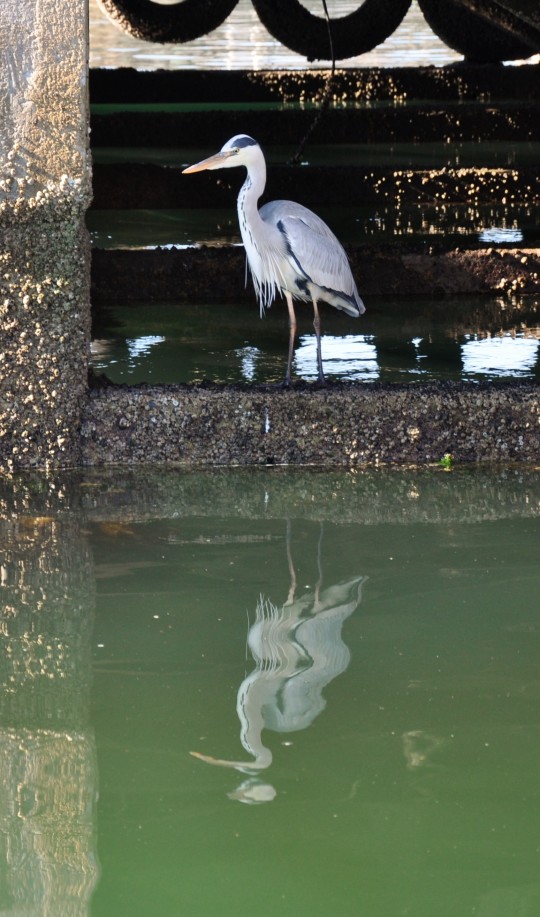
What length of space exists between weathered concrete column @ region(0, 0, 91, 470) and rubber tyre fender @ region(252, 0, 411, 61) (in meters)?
11.8

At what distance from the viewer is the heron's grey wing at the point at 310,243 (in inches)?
211

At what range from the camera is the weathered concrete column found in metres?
4.58

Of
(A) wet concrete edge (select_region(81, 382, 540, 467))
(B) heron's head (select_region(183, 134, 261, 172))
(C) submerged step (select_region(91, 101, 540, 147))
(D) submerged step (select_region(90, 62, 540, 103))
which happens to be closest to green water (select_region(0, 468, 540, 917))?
(A) wet concrete edge (select_region(81, 382, 540, 467))

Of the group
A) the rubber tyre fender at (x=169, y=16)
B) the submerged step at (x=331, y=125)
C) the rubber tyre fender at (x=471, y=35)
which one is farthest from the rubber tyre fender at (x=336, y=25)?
the submerged step at (x=331, y=125)

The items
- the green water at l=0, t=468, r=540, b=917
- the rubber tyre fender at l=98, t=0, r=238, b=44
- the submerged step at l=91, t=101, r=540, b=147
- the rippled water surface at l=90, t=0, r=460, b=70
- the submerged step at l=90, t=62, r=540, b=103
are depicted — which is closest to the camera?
the green water at l=0, t=468, r=540, b=917

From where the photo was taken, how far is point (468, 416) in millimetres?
5098

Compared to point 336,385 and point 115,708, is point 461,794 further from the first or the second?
point 336,385

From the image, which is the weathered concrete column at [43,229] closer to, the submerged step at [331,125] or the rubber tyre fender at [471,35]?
the submerged step at [331,125]

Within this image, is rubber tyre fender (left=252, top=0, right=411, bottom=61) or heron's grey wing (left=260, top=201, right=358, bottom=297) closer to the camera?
heron's grey wing (left=260, top=201, right=358, bottom=297)

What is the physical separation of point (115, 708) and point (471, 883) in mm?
1026

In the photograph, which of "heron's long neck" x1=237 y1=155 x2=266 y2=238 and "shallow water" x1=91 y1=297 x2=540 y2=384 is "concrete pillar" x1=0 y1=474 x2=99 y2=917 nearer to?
"heron's long neck" x1=237 y1=155 x2=266 y2=238

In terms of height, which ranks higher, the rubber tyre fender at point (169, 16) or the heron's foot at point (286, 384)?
the rubber tyre fender at point (169, 16)

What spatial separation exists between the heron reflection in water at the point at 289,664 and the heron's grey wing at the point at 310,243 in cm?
168

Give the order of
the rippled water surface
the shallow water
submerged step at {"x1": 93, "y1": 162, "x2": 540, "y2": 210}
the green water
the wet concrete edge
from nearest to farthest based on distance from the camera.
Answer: the green water
the wet concrete edge
the shallow water
submerged step at {"x1": 93, "y1": 162, "x2": 540, "y2": 210}
the rippled water surface
